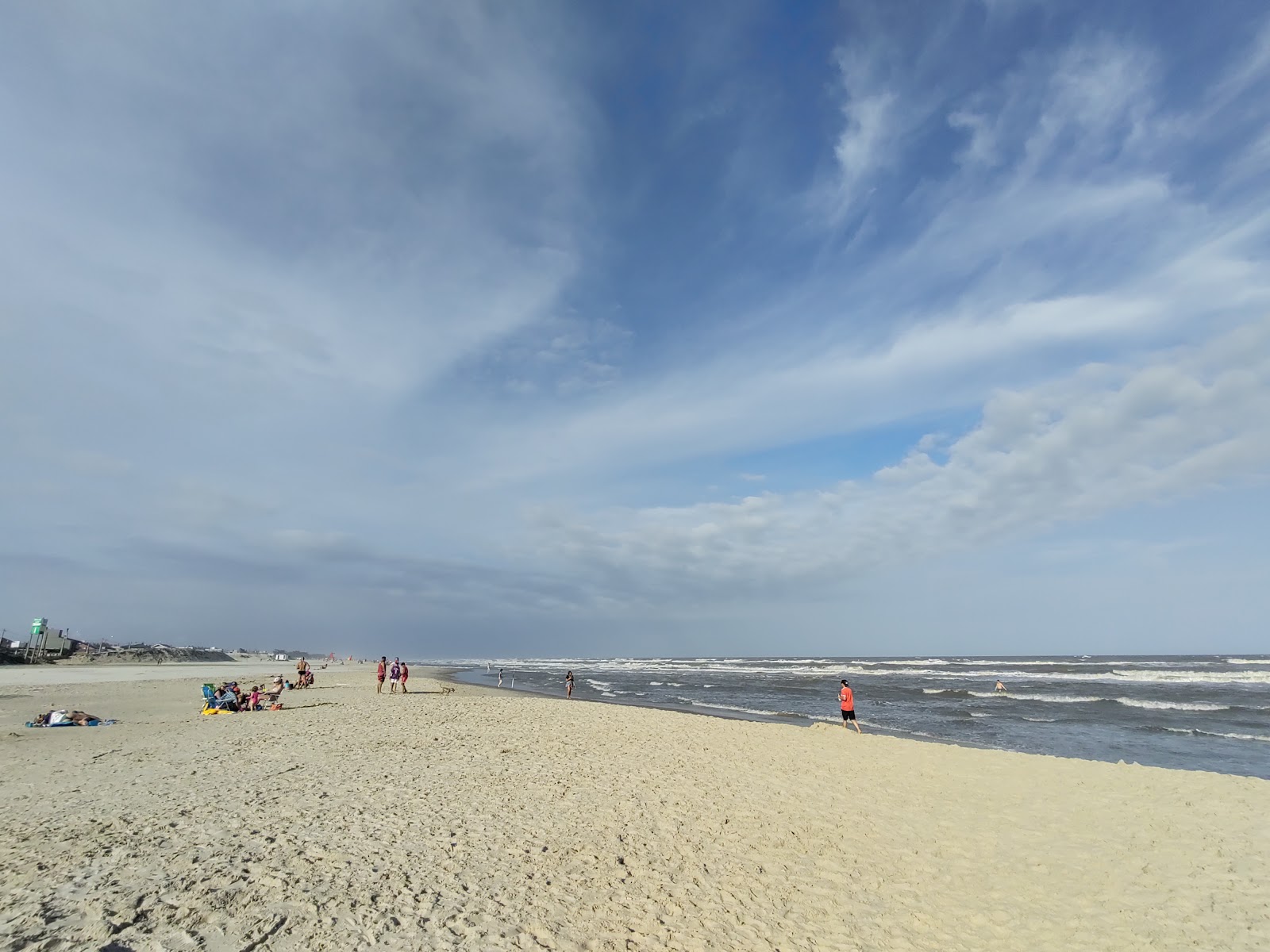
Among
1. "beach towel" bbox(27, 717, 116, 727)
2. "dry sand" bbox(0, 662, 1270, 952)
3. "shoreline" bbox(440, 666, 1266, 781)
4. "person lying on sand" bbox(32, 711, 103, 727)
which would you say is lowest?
"shoreline" bbox(440, 666, 1266, 781)

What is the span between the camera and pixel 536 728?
17375 mm

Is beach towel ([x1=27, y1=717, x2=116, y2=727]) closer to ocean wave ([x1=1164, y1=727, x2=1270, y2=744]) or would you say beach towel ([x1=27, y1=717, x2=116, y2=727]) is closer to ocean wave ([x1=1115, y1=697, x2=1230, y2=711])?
ocean wave ([x1=1164, y1=727, x2=1270, y2=744])

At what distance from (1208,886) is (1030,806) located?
324cm

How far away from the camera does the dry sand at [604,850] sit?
5.50 m

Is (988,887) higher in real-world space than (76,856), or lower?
lower

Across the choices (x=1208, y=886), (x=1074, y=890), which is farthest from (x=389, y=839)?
(x=1208, y=886)

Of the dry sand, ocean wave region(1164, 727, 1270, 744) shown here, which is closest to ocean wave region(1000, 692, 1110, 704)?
ocean wave region(1164, 727, 1270, 744)

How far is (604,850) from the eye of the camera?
24.4 feet

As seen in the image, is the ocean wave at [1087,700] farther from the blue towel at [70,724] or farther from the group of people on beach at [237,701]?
the blue towel at [70,724]

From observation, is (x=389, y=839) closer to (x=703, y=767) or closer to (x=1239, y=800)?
(x=703, y=767)

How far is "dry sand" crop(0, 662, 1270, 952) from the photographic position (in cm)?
550

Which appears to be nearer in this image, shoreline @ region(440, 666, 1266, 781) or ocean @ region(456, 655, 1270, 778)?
shoreline @ region(440, 666, 1266, 781)

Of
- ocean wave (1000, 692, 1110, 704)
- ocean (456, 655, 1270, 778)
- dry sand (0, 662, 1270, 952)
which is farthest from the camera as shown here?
ocean wave (1000, 692, 1110, 704)

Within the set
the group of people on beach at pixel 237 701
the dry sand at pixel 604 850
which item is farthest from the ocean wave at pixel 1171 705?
the group of people on beach at pixel 237 701
